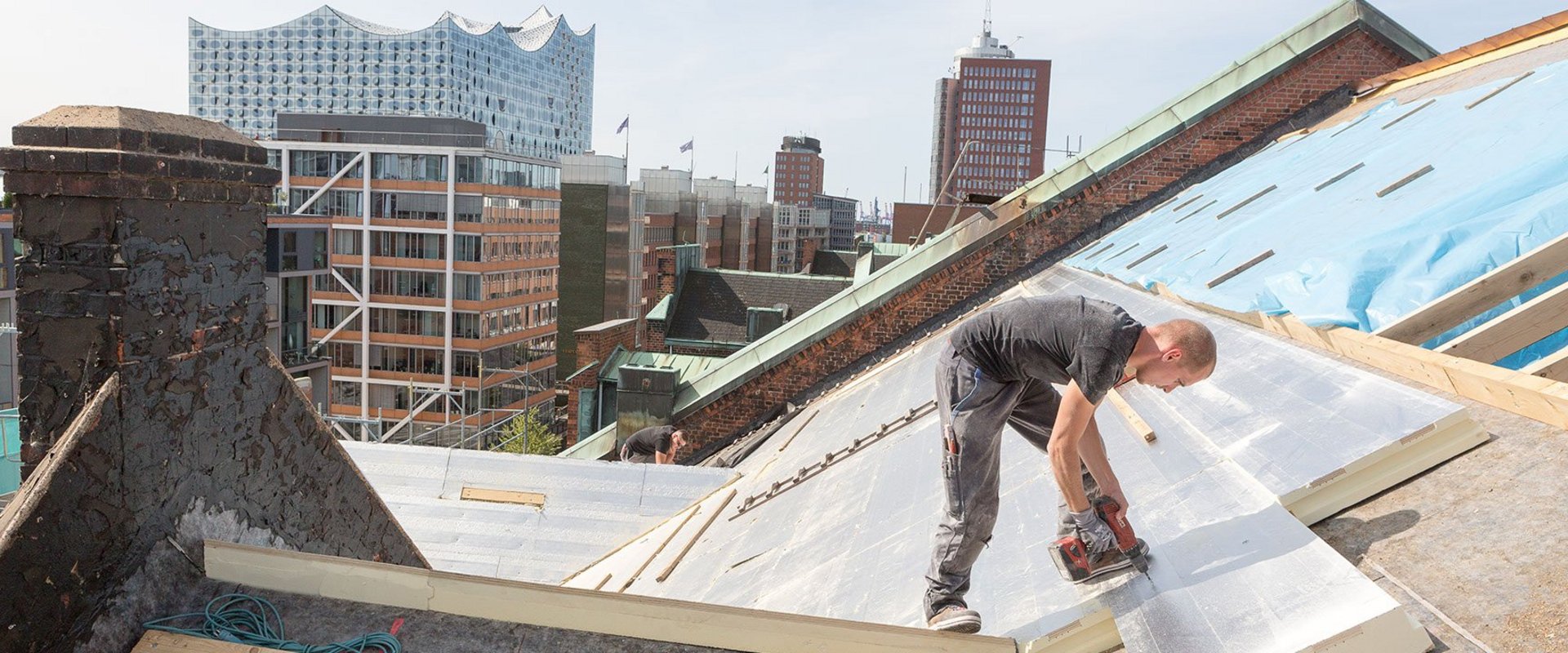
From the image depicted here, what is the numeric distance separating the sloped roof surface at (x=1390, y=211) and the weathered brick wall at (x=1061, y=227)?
1.65 m

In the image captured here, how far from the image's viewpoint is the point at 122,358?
143 inches

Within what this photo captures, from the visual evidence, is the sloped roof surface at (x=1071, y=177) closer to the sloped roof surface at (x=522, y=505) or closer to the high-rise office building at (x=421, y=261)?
the sloped roof surface at (x=522, y=505)

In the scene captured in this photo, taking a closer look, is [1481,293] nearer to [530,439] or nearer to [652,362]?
[652,362]

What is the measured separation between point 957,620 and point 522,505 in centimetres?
565

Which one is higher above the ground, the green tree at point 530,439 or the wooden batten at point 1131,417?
the wooden batten at point 1131,417

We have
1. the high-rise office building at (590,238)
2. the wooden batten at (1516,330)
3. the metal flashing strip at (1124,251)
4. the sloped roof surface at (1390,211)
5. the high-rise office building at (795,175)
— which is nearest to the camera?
the wooden batten at (1516,330)

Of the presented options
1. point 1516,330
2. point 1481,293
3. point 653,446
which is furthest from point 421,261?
point 1516,330

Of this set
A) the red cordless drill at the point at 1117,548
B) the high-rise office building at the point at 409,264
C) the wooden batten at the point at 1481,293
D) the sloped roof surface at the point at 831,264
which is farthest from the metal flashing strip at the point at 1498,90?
the high-rise office building at the point at 409,264

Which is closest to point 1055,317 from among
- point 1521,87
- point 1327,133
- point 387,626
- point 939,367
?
point 939,367

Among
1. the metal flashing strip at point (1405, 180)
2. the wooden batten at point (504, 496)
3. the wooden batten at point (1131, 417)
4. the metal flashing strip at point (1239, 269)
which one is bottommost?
the wooden batten at point (504, 496)

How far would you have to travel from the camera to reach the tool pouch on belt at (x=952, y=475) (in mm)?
4059

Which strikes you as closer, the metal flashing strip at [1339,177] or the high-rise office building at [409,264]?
the metal flashing strip at [1339,177]

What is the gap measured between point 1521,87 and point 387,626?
907 cm

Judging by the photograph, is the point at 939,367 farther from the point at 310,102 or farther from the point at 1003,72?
the point at 310,102
